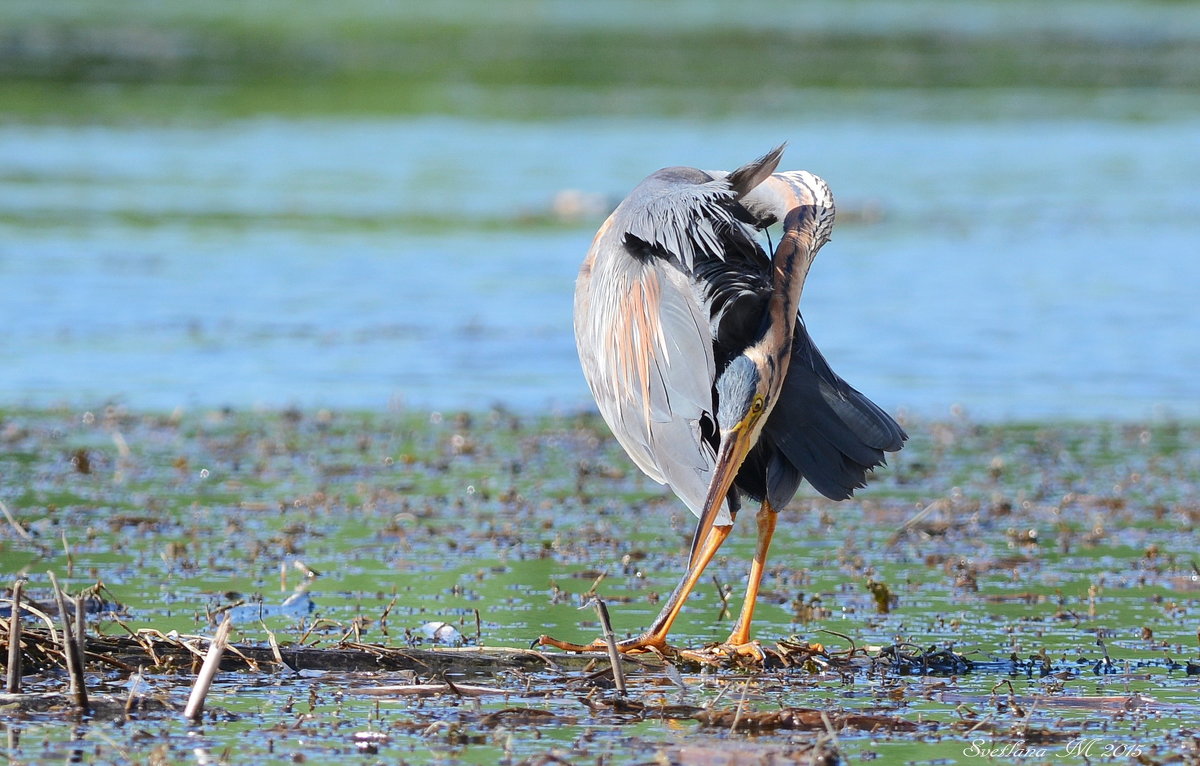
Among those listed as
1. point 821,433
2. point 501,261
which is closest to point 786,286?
point 821,433

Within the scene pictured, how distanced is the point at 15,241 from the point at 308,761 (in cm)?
1384

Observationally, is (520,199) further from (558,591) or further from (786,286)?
(786,286)

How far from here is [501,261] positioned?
17188 millimetres

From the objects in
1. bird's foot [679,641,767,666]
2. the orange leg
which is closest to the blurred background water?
the orange leg

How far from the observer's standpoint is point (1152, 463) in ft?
30.8

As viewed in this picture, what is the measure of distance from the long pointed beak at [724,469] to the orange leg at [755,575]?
0.43 metres

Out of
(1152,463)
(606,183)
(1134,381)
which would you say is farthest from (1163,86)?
(1152,463)

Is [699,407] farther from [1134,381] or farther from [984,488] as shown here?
[1134,381]

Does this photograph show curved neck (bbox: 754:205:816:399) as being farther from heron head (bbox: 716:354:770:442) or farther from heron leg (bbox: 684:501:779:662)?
heron leg (bbox: 684:501:779:662)

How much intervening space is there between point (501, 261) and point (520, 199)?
439 centimetres

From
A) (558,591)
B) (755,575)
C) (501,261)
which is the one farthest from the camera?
(501,261)

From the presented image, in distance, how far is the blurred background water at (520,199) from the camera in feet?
40.6

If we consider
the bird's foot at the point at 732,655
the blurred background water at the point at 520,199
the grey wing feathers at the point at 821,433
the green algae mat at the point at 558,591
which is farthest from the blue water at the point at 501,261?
the bird's foot at the point at 732,655

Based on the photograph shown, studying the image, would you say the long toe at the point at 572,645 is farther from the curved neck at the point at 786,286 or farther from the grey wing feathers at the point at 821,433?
the curved neck at the point at 786,286
